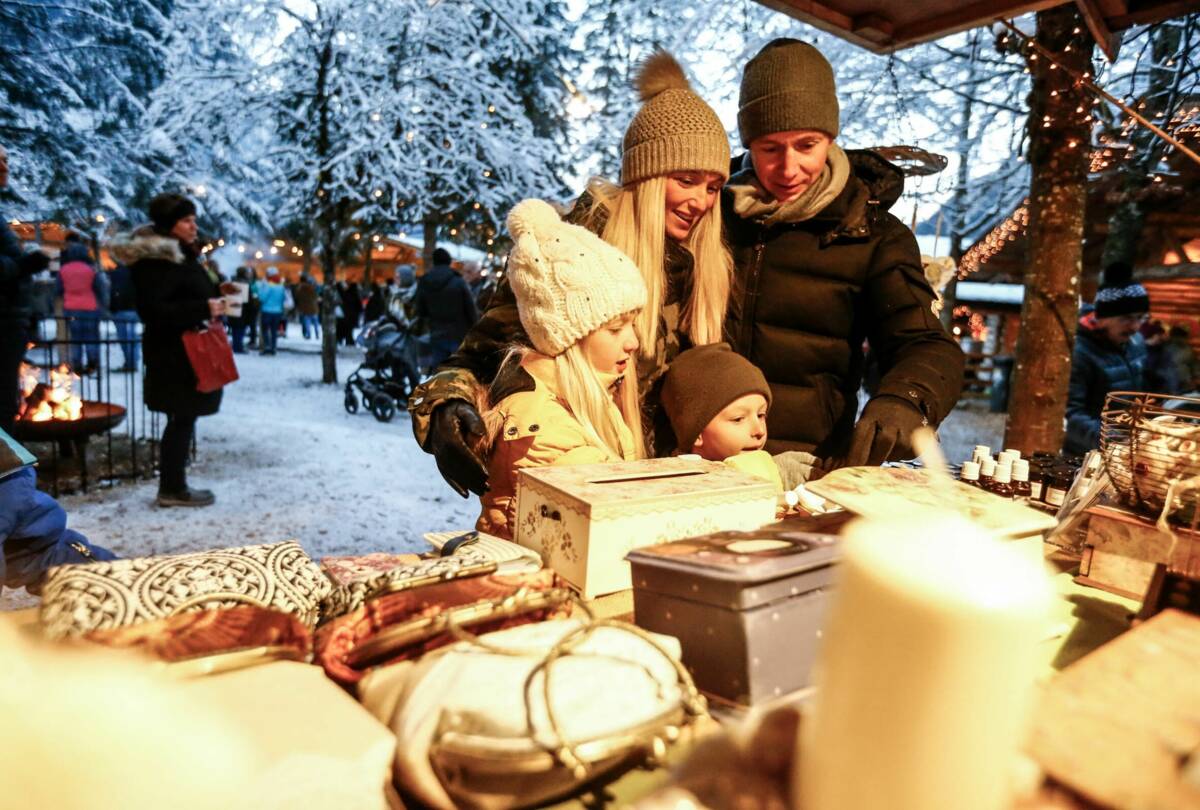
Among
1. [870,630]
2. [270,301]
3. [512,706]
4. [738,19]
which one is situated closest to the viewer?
[870,630]

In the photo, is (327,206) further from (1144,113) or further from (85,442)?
(1144,113)

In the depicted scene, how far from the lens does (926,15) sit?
2.62 metres

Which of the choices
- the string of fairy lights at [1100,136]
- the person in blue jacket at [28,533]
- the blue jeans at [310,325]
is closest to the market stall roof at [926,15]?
the string of fairy lights at [1100,136]

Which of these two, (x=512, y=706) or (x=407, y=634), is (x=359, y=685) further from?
(x=512, y=706)

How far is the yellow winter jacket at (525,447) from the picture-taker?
1.78 m

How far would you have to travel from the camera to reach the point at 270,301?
15430 millimetres

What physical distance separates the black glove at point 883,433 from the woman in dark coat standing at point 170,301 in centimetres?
503

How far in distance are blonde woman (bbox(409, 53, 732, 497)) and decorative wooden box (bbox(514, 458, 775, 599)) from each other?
2.09 ft

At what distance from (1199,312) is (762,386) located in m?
13.8

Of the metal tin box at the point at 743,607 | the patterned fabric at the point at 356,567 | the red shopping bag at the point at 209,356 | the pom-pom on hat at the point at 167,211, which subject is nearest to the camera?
the metal tin box at the point at 743,607

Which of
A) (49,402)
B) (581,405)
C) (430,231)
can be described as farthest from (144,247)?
(430,231)

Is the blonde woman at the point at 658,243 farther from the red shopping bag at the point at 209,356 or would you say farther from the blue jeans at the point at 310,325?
the blue jeans at the point at 310,325

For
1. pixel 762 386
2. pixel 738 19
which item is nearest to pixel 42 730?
pixel 762 386

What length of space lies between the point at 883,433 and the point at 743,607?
109cm
